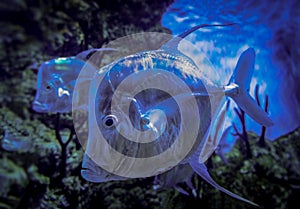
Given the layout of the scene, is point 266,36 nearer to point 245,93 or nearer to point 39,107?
point 245,93

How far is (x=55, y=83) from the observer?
2785mm

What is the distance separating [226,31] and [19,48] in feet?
10.9

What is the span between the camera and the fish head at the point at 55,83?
2729 mm

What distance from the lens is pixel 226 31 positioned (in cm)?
418

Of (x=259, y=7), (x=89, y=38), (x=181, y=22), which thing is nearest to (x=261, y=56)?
(x=259, y=7)

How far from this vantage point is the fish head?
2729 millimetres

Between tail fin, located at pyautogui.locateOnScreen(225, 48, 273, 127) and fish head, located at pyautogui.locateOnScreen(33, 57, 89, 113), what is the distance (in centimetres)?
157

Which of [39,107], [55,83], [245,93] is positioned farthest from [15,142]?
[245,93]

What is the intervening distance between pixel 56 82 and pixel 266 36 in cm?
430

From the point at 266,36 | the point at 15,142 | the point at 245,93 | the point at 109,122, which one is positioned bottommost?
the point at 15,142

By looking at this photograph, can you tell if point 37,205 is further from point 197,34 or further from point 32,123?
point 197,34

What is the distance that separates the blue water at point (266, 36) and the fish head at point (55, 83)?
8.61ft

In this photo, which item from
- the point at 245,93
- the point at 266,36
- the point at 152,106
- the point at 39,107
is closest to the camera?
the point at 152,106

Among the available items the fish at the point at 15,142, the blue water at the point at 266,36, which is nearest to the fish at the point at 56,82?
the fish at the point at 15,142
